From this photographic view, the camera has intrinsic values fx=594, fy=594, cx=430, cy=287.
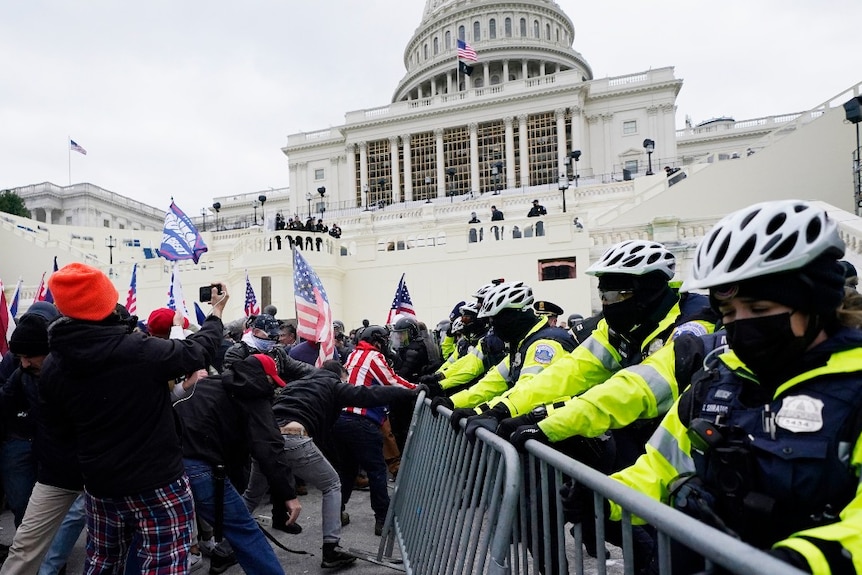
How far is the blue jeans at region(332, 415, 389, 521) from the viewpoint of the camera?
18.0 ft

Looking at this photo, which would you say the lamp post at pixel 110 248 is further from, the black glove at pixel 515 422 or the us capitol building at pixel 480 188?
the black glove at pixel 515 422

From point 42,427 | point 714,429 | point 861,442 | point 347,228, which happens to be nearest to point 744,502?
point 714,429

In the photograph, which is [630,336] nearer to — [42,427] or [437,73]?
[42,427]

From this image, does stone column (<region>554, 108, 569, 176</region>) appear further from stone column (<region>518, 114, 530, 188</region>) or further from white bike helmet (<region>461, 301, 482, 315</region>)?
white bike helmet (<region>461, 301, 482, 315</region>)

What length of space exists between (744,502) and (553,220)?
17060mm

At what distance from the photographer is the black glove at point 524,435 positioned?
98.3 inches

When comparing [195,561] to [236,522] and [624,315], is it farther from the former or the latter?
[624,315]

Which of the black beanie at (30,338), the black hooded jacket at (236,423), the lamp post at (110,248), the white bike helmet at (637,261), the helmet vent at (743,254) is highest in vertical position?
the lamp post at (110,248)

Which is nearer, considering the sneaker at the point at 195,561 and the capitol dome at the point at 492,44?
the sneaker at the point at 195,561

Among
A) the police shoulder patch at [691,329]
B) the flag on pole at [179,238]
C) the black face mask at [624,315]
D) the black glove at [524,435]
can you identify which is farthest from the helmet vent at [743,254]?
the flag on pole at [179,238]

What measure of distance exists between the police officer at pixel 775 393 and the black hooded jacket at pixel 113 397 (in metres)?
2.26

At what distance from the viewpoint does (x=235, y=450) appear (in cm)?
408

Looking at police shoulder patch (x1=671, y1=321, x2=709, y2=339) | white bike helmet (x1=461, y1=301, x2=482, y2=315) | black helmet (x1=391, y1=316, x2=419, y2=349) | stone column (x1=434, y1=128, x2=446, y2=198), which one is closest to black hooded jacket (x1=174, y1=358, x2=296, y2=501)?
police shoulder patch (x1=671, y1=321, x2=709, y2=339)

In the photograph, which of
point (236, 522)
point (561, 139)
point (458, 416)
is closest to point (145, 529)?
point (236, 522)
